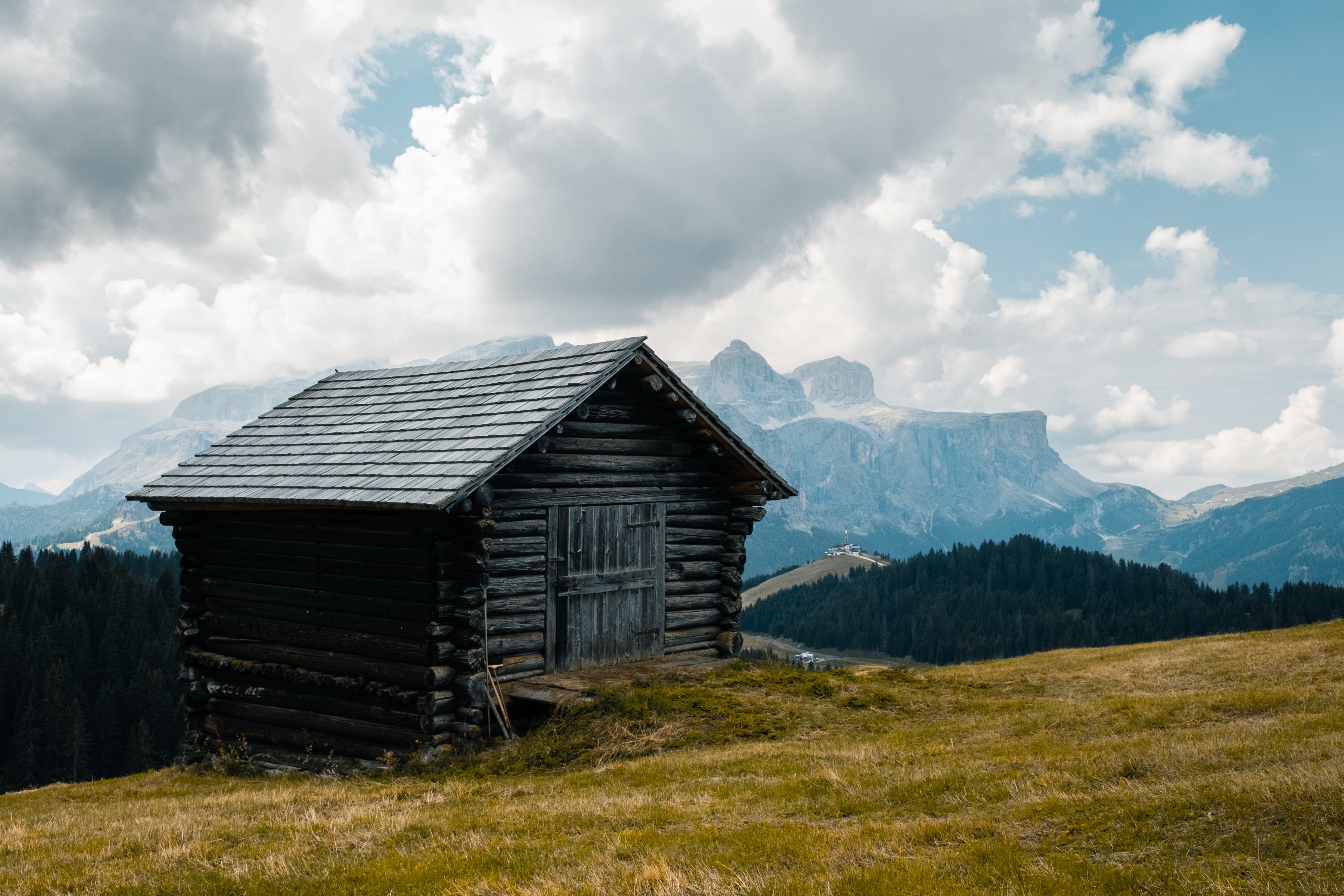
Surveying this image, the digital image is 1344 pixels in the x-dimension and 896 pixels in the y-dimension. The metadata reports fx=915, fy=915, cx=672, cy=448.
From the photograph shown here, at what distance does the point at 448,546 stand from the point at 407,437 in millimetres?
2864

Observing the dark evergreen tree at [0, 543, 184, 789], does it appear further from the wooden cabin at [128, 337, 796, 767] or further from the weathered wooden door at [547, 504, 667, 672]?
the weathered wooden door at [547, 504, 667, 672]

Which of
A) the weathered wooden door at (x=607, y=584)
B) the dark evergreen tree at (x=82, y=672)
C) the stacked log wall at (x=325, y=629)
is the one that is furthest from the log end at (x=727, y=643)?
the dark evergreen tree at (x=82, y=672)

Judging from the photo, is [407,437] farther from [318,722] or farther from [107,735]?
[107,735]

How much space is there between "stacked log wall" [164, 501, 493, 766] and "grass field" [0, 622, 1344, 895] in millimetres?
1148

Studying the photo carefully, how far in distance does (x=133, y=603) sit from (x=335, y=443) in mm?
80450

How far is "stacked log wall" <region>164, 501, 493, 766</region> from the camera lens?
14359mm

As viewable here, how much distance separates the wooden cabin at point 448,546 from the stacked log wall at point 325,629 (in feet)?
0.12

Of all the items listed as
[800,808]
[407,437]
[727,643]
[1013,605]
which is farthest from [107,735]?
[1013,605]

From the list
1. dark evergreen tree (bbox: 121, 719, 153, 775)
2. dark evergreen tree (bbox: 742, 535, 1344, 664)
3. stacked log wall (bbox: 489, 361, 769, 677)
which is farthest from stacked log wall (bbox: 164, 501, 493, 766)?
dark evergreen tree (bbox: 742, 535, 1344, 664)

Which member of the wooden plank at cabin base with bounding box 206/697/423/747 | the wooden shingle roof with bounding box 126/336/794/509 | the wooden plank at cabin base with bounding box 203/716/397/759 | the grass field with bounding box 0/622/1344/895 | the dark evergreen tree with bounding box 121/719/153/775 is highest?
the wooden shingle roof with bounding box 126/336/794/509

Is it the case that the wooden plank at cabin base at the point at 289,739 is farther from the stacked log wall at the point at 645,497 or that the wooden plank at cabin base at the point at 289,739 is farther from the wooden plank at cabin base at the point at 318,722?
the stacked log wall at the point at 645,497

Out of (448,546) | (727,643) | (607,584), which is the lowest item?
(727,643)

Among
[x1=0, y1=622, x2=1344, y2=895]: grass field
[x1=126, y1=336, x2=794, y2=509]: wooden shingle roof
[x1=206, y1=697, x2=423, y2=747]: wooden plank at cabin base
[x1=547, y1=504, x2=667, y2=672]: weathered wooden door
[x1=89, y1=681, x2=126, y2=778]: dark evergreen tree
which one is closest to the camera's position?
[x1=0, y1=622, x2=1344, y2=895]: grass field

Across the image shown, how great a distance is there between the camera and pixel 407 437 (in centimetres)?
1630
